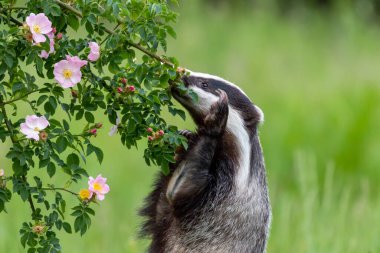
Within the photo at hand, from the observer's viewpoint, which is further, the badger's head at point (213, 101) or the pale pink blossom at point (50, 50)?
the badger's head at point (213, 101)

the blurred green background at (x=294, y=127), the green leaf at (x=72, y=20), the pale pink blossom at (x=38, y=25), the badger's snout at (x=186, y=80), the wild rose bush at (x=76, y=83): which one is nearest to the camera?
the pale pink blossom at (x=38, y=25)

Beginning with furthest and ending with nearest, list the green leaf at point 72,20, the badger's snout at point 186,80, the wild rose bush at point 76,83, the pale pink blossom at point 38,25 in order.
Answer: the badger's snout at point 186,80 → the green leaf at point 72,20 → the wild rose bush at point 76,83 → the pale pink blossom at point 38,25

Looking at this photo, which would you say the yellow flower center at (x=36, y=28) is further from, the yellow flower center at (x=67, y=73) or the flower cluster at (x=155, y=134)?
the flower cluster at (x=155, y=134)

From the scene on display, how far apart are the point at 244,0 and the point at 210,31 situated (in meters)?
2.98

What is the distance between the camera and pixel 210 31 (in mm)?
11336

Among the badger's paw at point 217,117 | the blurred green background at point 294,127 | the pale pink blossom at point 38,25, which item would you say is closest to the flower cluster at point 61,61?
the pale pink blossom at point 38,25

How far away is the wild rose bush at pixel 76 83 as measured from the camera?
3.18 m

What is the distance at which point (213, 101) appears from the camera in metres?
4.05

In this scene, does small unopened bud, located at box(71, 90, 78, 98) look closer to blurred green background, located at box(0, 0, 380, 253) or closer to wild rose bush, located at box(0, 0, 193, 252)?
wild rose bush, located at box(0, 0, 193, 252)

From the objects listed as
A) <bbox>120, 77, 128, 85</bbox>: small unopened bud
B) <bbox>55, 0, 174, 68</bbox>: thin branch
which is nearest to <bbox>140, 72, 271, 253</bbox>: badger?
<bbox>55, 0, 174, 68</bbox>: thin branch

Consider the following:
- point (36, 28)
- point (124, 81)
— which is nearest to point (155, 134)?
point (124, 81)

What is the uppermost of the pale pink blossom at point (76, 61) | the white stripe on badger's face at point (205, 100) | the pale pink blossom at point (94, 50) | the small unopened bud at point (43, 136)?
the white stripe on badger's face at point (205, 100)

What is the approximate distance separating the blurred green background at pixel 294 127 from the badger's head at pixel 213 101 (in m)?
0.73

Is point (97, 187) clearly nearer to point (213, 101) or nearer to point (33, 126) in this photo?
point (33, 126)
